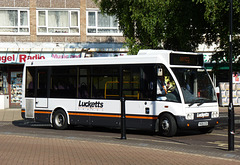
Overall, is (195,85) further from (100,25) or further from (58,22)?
(58,22)

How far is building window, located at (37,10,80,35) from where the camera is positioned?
100 feet

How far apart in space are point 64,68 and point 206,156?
8.46 metres

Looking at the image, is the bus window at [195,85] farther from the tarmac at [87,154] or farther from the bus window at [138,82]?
the tarmac at [87,154]

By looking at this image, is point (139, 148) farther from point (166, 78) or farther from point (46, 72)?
point (46, 72)

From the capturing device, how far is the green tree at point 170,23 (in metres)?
17.1

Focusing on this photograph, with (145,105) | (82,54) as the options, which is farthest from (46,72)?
(82,54)

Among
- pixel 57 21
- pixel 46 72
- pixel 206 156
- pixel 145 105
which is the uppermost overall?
pixel 57 21

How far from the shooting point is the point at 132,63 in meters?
15.4

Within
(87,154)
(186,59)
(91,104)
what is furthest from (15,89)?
(87,154)

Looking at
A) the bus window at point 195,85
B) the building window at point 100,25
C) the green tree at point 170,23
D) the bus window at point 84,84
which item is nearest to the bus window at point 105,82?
the bus window at point 84,84

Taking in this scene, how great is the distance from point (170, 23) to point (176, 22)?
1.16ft

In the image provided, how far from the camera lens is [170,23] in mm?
17734

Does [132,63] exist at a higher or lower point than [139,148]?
Answer: higher

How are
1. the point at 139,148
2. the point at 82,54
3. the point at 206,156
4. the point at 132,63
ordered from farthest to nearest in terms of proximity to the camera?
the point at 82,54
the point at 132,63
the point at 139,148
the point at 206,156
